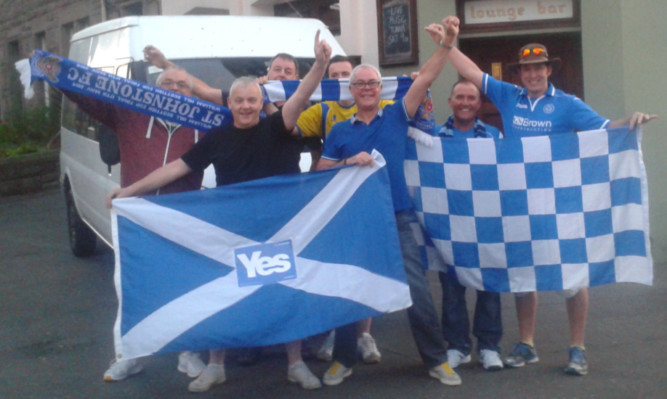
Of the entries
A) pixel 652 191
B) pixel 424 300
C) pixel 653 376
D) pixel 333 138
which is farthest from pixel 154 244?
pixel 652 191

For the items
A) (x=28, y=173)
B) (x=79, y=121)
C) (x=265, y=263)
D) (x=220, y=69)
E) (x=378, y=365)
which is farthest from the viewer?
(x=28, y=173)

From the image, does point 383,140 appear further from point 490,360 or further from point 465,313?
point 490,360

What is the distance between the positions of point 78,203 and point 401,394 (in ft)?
17.4

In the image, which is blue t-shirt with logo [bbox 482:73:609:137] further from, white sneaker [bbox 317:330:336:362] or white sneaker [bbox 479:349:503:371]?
white sneaker [bbox 317:330:336:362]

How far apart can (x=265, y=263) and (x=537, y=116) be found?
75.9 inches

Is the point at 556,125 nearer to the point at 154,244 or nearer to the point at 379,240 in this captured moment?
the point at 379,240

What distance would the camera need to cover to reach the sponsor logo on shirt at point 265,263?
15.9 feet

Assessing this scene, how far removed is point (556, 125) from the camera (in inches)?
201

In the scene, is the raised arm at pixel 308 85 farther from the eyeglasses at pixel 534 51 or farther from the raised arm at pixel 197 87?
the eyeglasses at pixel 534 51

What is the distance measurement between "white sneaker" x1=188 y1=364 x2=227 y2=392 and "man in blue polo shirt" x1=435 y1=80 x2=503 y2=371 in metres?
1.47

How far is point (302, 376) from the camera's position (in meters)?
5.12

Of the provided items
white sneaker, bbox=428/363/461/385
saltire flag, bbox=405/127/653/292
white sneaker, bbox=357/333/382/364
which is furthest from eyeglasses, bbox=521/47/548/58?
white sneaker, bbox=357/333/382/364

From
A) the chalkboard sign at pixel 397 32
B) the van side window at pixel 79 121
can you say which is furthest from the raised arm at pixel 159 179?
the chalkboard sign at pixel 397 32

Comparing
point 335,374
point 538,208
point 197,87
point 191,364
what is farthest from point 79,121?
point 538,208
